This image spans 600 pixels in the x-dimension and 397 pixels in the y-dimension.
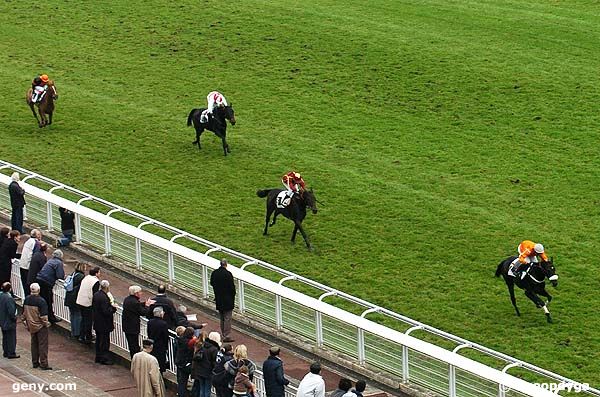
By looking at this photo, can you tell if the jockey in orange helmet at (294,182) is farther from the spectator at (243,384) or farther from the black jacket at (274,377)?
the spectator at (243,384)

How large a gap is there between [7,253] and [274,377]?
5.81 m

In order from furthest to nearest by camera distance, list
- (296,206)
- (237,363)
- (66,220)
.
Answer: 1. (296,206)
2. (66,220)
3. (237,363)

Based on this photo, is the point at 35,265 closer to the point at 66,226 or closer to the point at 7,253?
the point at 7,253

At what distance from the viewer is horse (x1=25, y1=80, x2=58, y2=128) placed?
2831 centimetres

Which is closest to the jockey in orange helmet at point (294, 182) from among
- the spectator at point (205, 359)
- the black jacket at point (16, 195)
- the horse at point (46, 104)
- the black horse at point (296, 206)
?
the black horse at point (296, 206)

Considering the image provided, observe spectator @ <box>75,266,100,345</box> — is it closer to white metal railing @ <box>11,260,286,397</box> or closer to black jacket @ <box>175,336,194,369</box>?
white metal railing @ <box>11,260,286,397</box>

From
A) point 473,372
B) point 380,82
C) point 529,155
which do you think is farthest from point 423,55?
point 473,372

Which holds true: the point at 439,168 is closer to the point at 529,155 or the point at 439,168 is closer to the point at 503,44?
the point at 529,155

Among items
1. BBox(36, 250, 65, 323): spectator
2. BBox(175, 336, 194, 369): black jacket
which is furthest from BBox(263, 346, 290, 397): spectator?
BBox(36, 250, 65, 323): spectator

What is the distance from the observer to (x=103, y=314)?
57.4 feet

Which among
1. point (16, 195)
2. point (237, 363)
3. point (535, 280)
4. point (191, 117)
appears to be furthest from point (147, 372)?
point (191, 117)

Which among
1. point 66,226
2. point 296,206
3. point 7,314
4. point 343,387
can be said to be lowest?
point 66,226

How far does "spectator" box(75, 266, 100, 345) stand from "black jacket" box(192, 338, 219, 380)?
2.44m

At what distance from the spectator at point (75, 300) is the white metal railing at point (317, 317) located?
6.74 feet
